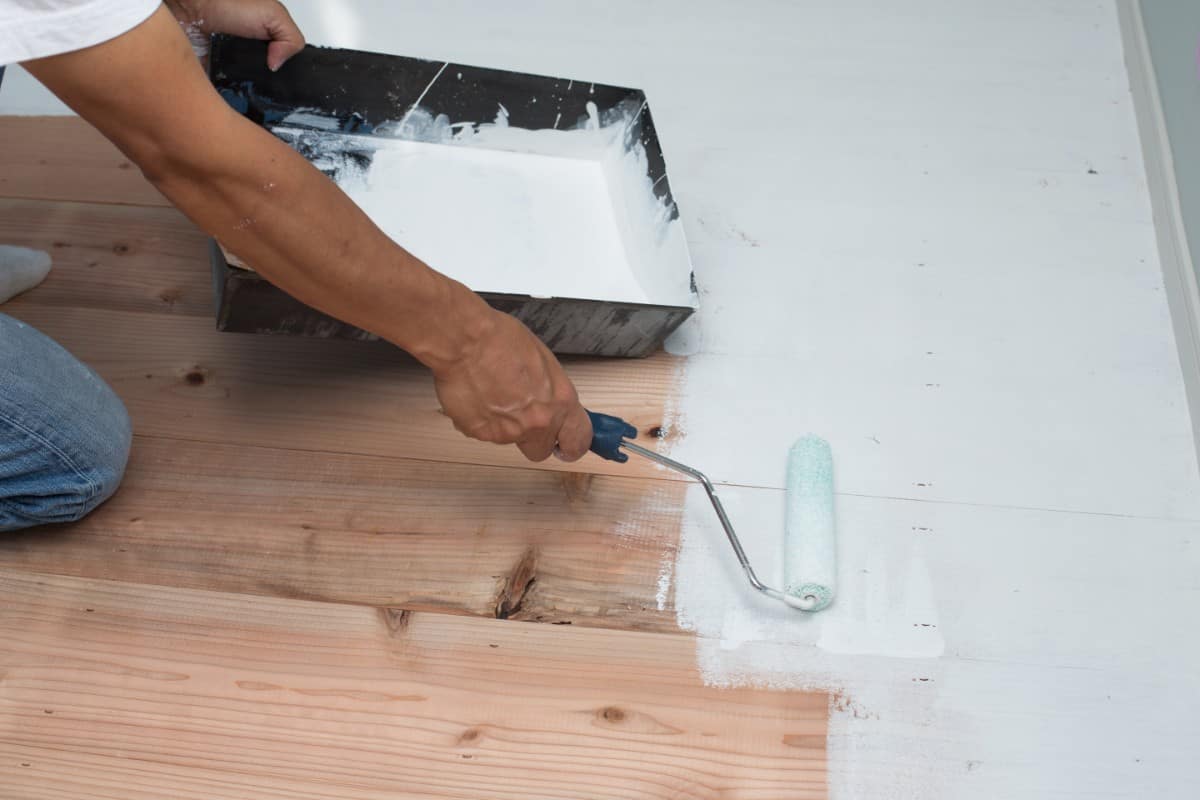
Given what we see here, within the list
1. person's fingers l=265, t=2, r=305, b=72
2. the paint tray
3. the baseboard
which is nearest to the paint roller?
the paint tray

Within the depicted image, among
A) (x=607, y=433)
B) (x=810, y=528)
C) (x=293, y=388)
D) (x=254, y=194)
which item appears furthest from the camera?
(x=293, y=388)

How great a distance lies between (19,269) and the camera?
1.40m

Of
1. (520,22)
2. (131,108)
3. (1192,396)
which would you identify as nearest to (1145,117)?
(1192,396)

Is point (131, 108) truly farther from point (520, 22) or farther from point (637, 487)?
point (520, 22)

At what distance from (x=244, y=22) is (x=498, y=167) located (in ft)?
1.25

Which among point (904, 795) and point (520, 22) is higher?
point (520, 22)

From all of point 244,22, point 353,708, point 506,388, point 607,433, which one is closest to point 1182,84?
point 607,433

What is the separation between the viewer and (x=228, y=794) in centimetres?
104

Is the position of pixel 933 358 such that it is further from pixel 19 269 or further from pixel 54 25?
pixel 19 269

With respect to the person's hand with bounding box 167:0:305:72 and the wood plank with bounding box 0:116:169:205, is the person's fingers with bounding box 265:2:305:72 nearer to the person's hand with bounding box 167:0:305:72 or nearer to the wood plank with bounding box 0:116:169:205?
the person's hand with bounding box 167:0:305:72

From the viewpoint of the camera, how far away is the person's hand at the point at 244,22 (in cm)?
134

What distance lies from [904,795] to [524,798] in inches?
15.0

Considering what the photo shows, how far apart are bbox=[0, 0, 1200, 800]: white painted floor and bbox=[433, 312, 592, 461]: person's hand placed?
322 millimetres

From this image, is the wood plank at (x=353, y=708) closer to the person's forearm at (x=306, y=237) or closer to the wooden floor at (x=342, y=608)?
the wooden floor at (x=342, y=608)
